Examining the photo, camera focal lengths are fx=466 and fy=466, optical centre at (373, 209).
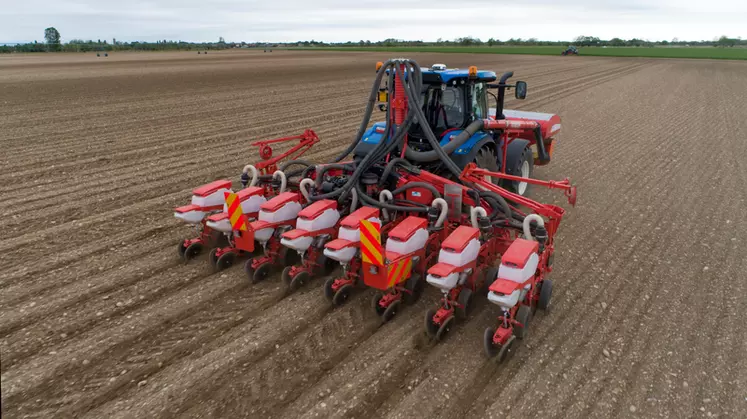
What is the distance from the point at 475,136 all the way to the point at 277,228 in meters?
3.18

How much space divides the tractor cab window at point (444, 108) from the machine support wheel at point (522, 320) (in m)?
3.21

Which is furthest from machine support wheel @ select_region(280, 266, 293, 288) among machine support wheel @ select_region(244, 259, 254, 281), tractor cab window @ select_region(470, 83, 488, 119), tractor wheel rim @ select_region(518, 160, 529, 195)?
tractor wheel rim @ select_region(518, 160, 529, 195)

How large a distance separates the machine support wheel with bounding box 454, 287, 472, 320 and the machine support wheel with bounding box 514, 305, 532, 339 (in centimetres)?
49

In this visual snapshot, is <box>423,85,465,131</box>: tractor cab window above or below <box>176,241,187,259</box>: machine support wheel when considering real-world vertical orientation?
above

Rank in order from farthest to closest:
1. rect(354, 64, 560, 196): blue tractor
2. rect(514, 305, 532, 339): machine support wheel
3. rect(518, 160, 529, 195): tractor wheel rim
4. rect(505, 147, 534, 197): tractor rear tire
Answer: rect(518, 160, 529, 195): tractor wheel rim < rect(505, 147, 534, 197): tractor rear tire < rect(354, 64, 560, 196): blue tractor < rect(514, 305, 532, 339): machine support wheel

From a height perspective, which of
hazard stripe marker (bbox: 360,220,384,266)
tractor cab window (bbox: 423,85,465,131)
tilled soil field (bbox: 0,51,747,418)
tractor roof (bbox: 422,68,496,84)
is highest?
tractor roof (bbox: 422,68,496,84)

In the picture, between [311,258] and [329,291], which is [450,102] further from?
[329,291]

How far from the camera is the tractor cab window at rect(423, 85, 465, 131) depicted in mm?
6789

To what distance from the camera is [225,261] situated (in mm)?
5719

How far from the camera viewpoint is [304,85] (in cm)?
2422

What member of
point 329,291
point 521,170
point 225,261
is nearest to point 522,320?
point 329,291

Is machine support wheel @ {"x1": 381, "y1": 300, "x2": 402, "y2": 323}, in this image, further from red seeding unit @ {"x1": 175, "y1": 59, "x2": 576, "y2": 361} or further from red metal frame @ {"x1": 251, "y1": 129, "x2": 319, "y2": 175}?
red metal frame @ {"x1": 251, "y1": 129, "x2": 319, "y2": 175}

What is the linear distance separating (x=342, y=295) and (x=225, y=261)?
5.46 ft

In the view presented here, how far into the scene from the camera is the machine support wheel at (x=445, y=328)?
443cm
